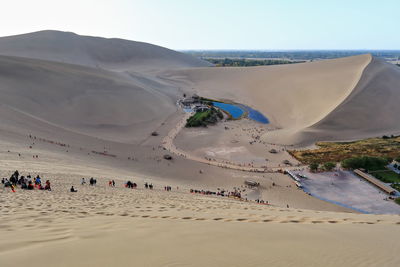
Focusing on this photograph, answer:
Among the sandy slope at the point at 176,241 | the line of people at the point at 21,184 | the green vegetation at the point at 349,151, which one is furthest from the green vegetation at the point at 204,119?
the sandy slope at the point at 176,241

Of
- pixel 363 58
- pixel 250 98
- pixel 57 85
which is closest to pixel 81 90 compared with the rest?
pixel 57 85

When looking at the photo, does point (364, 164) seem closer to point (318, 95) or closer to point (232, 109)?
point (318, 95)

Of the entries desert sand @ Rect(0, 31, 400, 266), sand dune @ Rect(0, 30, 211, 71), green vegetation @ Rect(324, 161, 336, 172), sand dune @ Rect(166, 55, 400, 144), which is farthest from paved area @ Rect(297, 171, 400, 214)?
sand dune @ Rect(0, 30, 211, 71)

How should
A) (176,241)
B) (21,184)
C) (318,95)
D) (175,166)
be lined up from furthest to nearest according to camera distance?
1. (318,95)
2. (175,166)
3. (21,184)
4. (176,241)

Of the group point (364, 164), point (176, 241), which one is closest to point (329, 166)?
point (364, 164)

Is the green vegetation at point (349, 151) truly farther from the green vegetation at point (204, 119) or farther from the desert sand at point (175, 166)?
the green vegetation at point (204, 119)

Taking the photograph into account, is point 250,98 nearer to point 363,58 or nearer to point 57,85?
point 363,58
